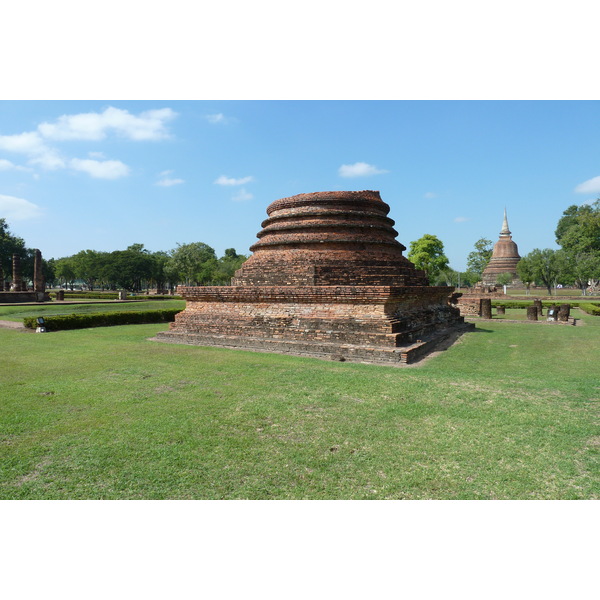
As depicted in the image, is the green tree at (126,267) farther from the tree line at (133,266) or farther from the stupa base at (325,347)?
the stupa base at (325,347)

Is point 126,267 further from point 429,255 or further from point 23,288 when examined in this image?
point 429,255

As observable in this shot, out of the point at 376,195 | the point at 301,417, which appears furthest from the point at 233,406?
the point at 376,195

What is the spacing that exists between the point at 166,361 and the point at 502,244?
67.7 m

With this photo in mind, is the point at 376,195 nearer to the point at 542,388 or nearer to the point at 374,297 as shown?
the point at 374,297

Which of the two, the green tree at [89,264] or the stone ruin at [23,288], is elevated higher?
the green tree at [89,264]

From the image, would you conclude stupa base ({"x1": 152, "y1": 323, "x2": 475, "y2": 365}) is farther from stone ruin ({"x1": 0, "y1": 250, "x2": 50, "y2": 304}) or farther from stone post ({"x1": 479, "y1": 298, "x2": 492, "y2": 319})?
stone ruin ({"x1": 0, "y1": 250, "x2": 50, "y2": 304})

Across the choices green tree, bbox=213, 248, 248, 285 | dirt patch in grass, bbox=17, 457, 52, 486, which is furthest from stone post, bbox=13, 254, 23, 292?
dirt patch in grass, bbox=17, 457, 52, 486

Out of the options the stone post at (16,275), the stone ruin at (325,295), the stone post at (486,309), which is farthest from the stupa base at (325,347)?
the stone post at (16,275)

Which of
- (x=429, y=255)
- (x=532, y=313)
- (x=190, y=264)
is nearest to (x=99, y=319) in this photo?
(x=532, y=313)

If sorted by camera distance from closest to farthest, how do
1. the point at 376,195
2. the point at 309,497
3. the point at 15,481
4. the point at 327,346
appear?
the point at 309,497 < the point at 15,481 < the point at 327,346 < the point at 376,195

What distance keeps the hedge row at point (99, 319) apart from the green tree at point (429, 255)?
3596 centimetres

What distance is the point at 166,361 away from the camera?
23.6ft

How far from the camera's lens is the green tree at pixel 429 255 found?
152 feet

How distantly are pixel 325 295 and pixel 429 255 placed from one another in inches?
1620
